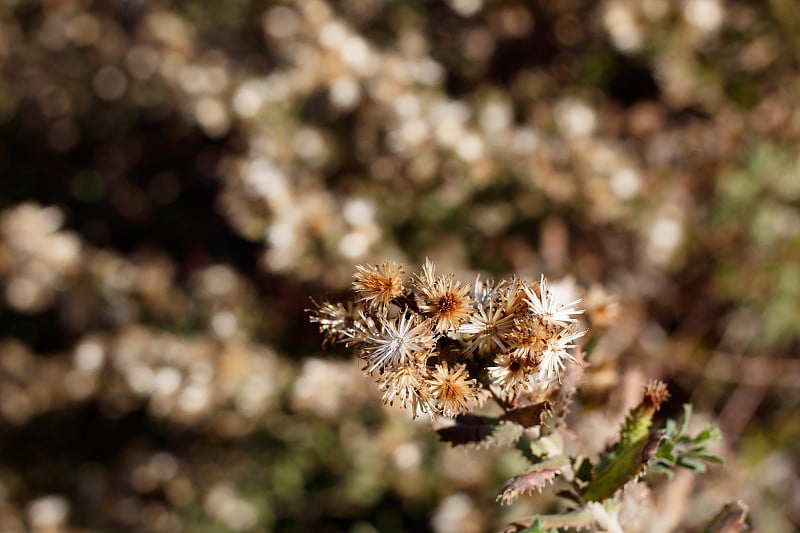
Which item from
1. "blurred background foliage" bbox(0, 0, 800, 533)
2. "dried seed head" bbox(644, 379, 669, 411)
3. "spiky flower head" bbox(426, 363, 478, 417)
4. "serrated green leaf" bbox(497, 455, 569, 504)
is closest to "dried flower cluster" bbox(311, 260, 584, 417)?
"spiky flower head" bbox(426, 363, 478, 417)

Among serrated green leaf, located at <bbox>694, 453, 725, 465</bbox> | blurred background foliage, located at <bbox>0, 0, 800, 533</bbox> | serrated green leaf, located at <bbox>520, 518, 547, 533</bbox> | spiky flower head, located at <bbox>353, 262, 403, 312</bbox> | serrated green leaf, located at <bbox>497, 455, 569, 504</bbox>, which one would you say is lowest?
serrated green leaf, located at <bbox>520, 518, 547, 533</bbox>

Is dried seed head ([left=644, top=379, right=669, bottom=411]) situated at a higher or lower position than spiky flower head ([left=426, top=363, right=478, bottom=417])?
higher

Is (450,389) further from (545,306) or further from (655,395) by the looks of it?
(655,395)

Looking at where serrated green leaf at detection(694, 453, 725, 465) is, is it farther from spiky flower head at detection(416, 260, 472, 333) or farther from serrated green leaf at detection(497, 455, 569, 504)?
spiky flower head at detection(416, 260, 472, 333)

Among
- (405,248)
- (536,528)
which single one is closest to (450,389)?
(536,528)

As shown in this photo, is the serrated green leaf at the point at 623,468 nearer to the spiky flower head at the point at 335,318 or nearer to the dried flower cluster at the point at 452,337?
the dried flower cluster at the point at 452,337

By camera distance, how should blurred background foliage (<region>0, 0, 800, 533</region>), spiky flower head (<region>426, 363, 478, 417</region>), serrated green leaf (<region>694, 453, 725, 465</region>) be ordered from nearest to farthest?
spiky flower head (<region>426, 363, 478, 417</region>)
serrated green leaf (<region>694, 453, 725, 465</region>)
blurred background foliage (<region>0, 0, 800, 533</region>)
